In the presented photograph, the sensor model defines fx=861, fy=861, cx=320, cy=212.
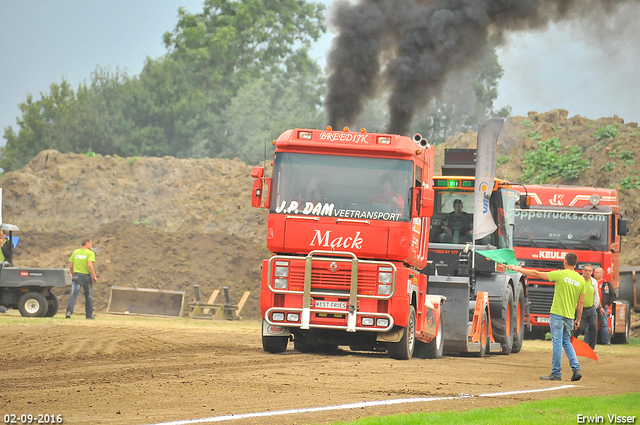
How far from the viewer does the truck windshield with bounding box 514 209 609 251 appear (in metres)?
24.5

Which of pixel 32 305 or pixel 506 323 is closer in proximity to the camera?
pixel 506 323

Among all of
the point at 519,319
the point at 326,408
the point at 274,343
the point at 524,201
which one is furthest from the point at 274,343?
the point at 524,201

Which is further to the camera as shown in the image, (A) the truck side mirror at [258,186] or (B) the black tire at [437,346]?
(B) the black tire at [437,346]

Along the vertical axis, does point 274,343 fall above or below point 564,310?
below

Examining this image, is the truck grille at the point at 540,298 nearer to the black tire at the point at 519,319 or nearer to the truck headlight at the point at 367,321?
the black tire at the point at 519,319

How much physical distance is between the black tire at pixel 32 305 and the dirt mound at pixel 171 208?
366 inches

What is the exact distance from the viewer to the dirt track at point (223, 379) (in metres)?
8.45

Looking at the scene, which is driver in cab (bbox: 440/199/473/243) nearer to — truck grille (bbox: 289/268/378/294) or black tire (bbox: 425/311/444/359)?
black tire (bbox: 425/311/444/359)

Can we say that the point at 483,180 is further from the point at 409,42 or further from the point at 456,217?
the point at 409,42

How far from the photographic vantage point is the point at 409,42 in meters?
22.5

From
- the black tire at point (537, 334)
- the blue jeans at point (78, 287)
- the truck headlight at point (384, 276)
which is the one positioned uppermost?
the truck headlight at point (384, 276)

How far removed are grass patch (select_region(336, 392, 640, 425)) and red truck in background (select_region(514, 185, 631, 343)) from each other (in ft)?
47.8

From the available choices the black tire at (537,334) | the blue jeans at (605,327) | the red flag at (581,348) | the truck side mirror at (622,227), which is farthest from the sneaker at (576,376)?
A: the black tire at (537,334)

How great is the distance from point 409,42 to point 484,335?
8.44 meters
